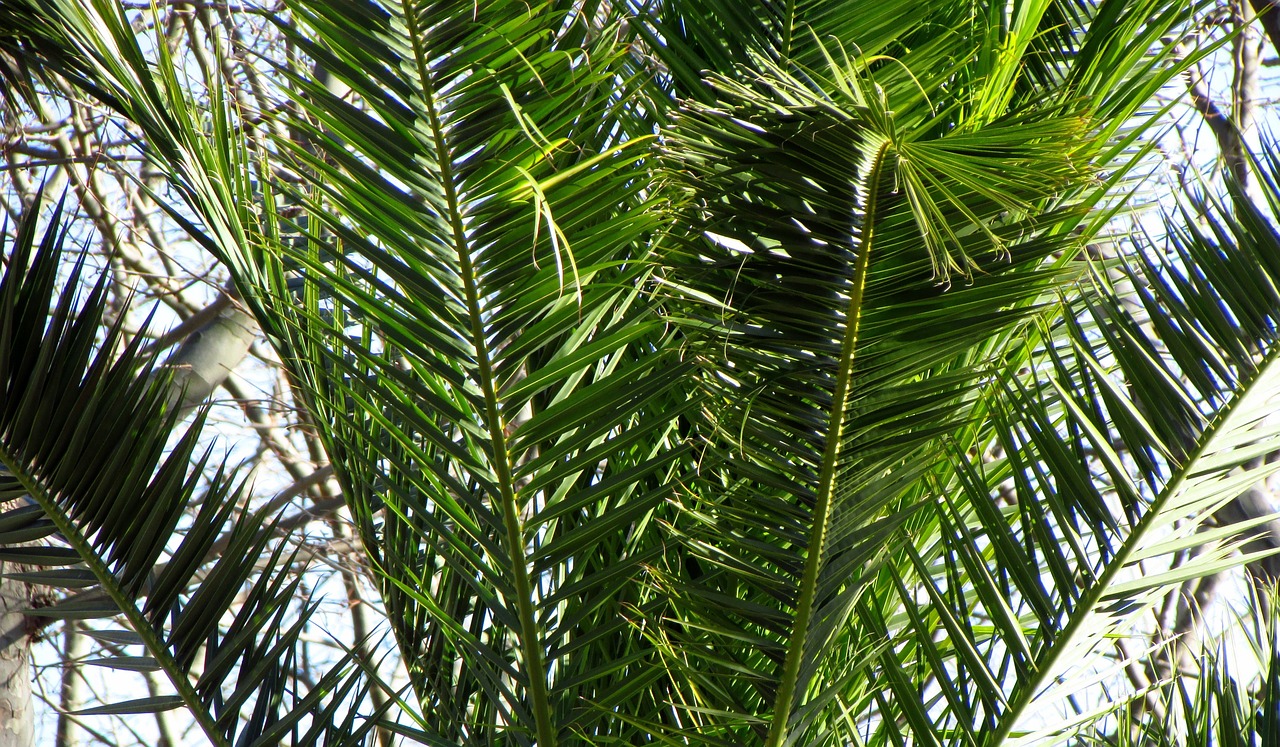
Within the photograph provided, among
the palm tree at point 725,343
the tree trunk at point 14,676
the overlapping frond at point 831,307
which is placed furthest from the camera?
the tree trunk at point 14,676

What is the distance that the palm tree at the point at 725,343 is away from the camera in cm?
125

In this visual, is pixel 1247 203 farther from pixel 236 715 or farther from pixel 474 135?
pixel 236 715

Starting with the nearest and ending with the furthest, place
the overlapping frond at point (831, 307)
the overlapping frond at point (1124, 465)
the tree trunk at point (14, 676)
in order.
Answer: the overlapping frond at point (831, 307) → the overlapping frond at point (1124, 465) → the tree trunk at point (14, 676)

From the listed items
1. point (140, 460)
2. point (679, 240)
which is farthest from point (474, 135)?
point (140, 460)

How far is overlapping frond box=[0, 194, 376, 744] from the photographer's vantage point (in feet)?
4.80

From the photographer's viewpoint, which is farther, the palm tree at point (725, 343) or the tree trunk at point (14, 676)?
the tree trunk at point (14, 676)

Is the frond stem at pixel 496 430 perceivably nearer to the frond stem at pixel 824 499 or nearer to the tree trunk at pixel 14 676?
the frond stem at pixel 824 499

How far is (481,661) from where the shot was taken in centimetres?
158

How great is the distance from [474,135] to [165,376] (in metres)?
0.65

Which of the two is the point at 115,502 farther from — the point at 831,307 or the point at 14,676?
the point at 14,676

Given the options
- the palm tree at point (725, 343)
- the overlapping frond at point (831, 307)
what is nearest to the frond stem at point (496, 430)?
the palm tree at point (725, 343)

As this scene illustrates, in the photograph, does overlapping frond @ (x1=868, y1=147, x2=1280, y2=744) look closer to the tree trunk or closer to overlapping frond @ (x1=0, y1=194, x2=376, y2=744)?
overlapping frond @ (x1=0, y1=194, x2=376, y2=744)

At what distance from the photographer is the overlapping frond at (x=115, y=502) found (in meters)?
1.46

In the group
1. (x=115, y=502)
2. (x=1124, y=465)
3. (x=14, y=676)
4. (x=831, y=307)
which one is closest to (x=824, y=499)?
(x=831, y=307)
